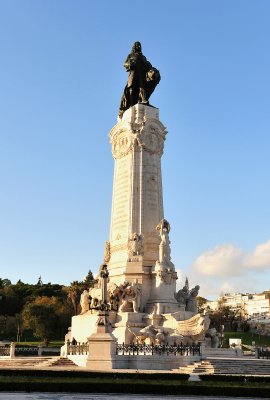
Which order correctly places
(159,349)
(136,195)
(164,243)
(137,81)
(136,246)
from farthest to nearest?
(137,81), (136,195), (136,246), (164,243), (159,349)

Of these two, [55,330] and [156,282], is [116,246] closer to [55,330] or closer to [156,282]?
[156,282]

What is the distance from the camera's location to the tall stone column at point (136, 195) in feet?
130

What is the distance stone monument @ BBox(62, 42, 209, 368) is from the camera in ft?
116

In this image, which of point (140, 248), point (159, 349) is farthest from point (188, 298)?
point (159, 349)

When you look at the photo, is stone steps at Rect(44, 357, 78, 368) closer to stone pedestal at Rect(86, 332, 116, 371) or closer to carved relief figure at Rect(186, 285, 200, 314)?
stone pedestal at Rect(86, 332, 116, 371)

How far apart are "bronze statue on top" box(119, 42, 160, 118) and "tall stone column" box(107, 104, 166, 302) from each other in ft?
7.12

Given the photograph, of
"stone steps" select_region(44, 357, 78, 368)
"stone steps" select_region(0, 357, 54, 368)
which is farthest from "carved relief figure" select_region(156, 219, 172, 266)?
"stone steps" select_region(0, 357, 54, 368)

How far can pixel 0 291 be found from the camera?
290ft

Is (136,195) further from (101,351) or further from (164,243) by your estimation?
(101,351)

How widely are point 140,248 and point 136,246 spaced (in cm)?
36

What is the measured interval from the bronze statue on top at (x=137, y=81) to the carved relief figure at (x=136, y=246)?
13.1 m

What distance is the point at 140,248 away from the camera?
3959 cm

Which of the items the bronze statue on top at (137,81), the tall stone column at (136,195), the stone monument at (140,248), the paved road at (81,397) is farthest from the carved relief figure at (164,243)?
the paved road at (81,397)

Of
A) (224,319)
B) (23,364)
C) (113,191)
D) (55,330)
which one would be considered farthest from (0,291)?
(23,364)
